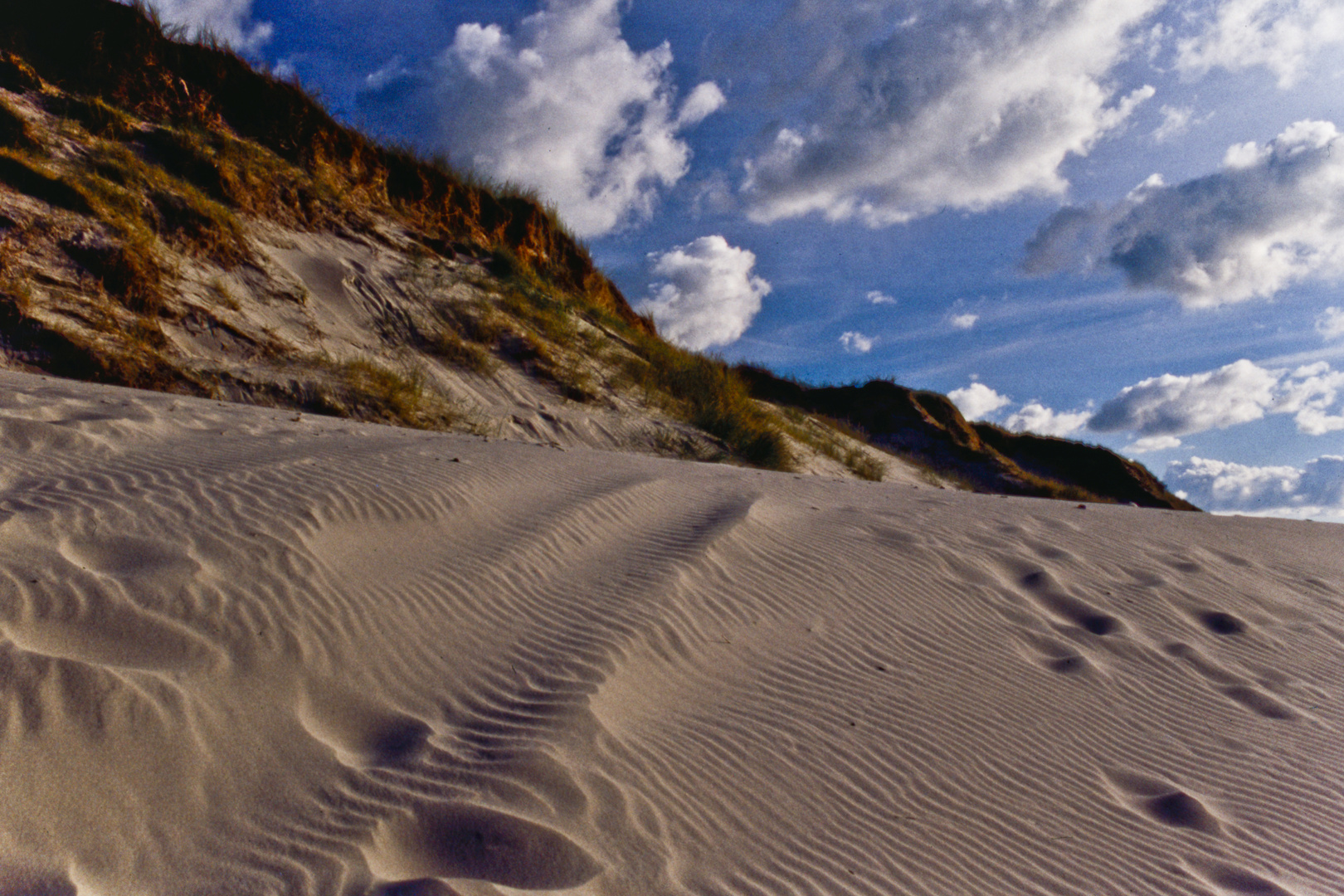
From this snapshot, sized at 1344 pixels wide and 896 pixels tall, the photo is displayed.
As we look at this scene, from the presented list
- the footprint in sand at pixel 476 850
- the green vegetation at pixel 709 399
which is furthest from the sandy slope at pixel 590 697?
the green vegetation at pixel 709 399

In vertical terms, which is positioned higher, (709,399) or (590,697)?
(709,399)

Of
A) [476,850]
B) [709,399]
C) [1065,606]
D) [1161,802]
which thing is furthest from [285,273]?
[1161,802]

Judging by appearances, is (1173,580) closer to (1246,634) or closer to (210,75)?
(1246,634)

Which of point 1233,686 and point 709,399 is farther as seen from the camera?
point 709,399

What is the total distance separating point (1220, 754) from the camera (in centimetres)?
265

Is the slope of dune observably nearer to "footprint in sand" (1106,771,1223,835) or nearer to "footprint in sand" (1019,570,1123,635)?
"footprint in sand" (1019,570,1123,635)

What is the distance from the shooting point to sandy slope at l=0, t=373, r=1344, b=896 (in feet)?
5.97

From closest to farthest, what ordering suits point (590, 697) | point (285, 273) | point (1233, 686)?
point (590, 697), point (1233, 686), point (285, 273)

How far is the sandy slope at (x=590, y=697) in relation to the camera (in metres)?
1.82

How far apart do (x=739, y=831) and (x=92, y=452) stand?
3.96 m

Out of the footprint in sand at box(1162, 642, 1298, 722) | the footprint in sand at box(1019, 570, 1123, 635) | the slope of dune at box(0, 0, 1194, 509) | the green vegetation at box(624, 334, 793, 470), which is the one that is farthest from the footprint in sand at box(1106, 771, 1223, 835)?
the green vegetation at box(624, 334, 793, 470)

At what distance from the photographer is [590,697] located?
97.0 inches

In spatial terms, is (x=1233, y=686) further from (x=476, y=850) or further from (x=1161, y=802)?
(x=476, y=850)

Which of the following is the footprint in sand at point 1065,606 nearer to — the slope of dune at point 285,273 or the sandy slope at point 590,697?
the sandy slope at point 590,697
